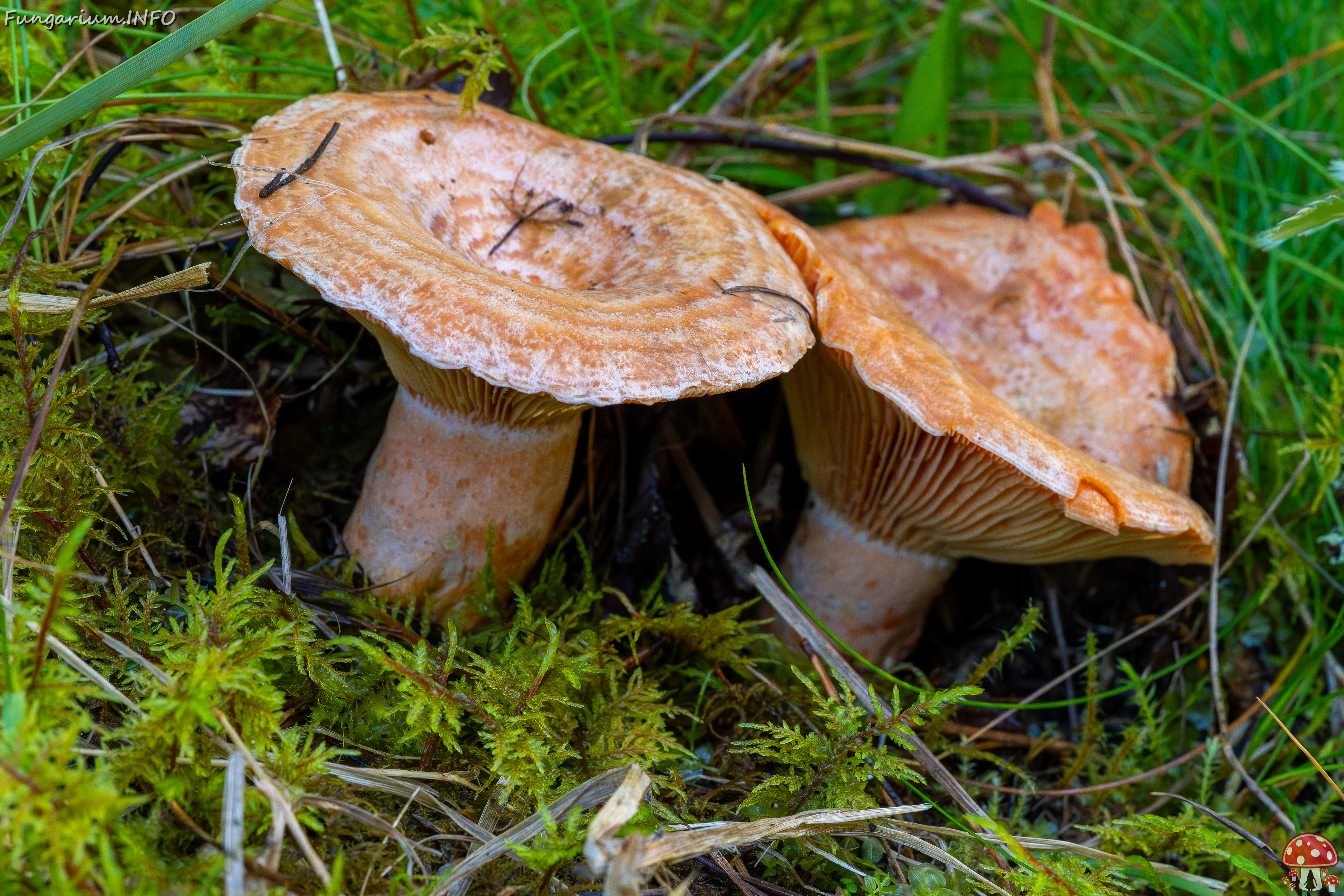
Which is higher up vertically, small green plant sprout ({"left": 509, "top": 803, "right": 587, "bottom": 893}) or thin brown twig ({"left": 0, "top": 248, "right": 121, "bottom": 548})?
thin brown twig ({"left": 0, "top": 248, "right": 121, "bottom": 548})

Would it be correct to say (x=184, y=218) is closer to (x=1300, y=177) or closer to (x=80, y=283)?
(x=80, y=283)

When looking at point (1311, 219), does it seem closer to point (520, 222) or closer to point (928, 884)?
point (928, 884)

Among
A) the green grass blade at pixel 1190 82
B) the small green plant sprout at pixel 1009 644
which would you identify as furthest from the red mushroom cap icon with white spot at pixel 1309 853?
the green grass blade at pixel 1190 82

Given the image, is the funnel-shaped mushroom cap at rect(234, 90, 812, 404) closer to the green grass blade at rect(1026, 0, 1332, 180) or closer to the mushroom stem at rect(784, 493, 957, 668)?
the mushroom stem at rect(784, 493, 957, 668)

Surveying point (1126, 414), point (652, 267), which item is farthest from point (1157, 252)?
point (652, 267)

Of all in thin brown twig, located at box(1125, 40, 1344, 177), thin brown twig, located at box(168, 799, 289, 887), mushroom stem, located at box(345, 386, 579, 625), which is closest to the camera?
thin brown twig, located at box(168, 799, 289, 887)

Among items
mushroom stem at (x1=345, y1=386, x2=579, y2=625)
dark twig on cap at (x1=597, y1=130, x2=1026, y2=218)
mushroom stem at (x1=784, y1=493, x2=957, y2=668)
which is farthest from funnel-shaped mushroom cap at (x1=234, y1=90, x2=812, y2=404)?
mushroom stem at (x1=784, y1=493, x2=957, y2=668)

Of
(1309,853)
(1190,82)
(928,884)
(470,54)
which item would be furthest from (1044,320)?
(470,54)

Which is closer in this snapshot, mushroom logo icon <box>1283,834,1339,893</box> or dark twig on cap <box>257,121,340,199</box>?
dark twig on cap <box>257,121,340,199</box>

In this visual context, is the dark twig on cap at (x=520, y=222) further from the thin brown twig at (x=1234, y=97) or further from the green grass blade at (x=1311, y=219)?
the thin brown twig at (x=1234, y=97)
